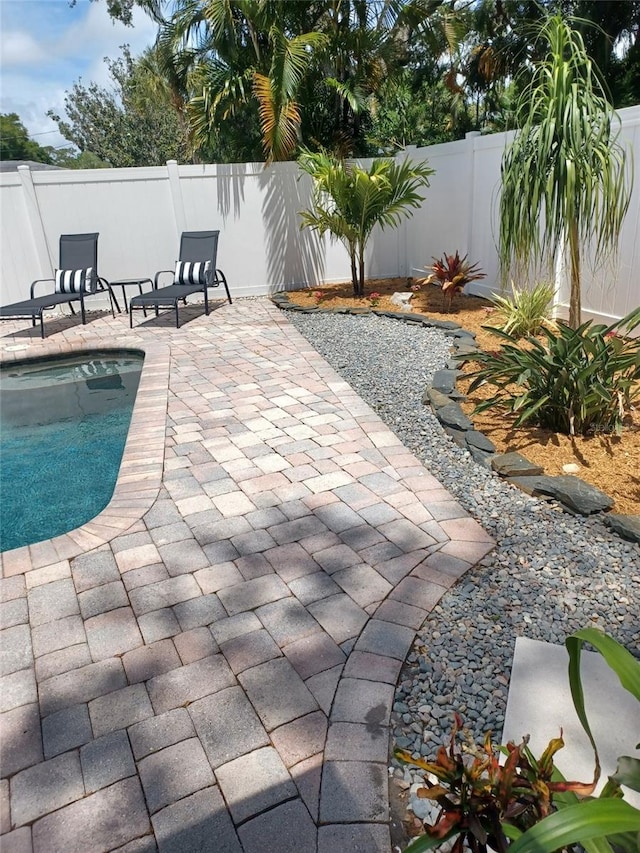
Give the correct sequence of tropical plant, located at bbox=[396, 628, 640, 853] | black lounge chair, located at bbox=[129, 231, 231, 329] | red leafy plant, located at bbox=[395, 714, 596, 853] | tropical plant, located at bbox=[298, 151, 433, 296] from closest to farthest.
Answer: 1. tropical plant, located at bbox=[396, 628, 640, 853]
2. red leafy plant, located at bbox=[395, 714, 596, 853]
3. tropical plant, located at bbox=[298, 151, 433, 296]
4. black lounge chair, located at bbox=[129, 231, 231, 329]

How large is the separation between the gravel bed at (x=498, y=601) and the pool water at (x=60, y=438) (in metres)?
2.41

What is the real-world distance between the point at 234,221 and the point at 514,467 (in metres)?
7.16

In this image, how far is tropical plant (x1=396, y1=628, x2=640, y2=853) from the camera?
2.97 feet

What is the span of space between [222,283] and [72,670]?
786 centimetres

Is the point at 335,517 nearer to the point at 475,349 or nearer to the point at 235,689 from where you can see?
the point at 235,689

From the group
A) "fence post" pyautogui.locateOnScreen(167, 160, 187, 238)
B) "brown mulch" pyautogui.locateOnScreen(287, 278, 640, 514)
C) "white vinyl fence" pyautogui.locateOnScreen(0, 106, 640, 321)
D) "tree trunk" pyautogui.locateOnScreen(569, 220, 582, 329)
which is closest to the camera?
"brown mulch" pyautogui.locateOnScreen(287, 278, 640, 514)

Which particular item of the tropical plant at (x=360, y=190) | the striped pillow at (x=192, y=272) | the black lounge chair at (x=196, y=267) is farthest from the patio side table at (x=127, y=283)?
the tropical plant at (x=360, y=190)

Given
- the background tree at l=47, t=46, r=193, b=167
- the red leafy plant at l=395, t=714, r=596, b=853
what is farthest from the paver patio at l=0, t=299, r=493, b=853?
the background tree at l=47, t=46, r=193, b=167

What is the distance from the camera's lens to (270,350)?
6.21 meters

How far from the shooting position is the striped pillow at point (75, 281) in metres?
7.75

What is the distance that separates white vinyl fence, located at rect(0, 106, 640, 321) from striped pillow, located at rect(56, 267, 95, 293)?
0.88 metres

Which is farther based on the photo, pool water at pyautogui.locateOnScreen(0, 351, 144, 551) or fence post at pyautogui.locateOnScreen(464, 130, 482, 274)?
fence post at pyautogui.locateOnScreen(464, 130, 482, 274)

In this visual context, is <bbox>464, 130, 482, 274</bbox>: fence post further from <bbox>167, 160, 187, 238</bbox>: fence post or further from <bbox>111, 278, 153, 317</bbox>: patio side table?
<bbox>111, 278, 153, 317</bbox>: patio side table

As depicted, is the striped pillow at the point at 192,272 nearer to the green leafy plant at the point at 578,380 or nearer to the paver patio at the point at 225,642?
the paver patio at the point at 225,642
